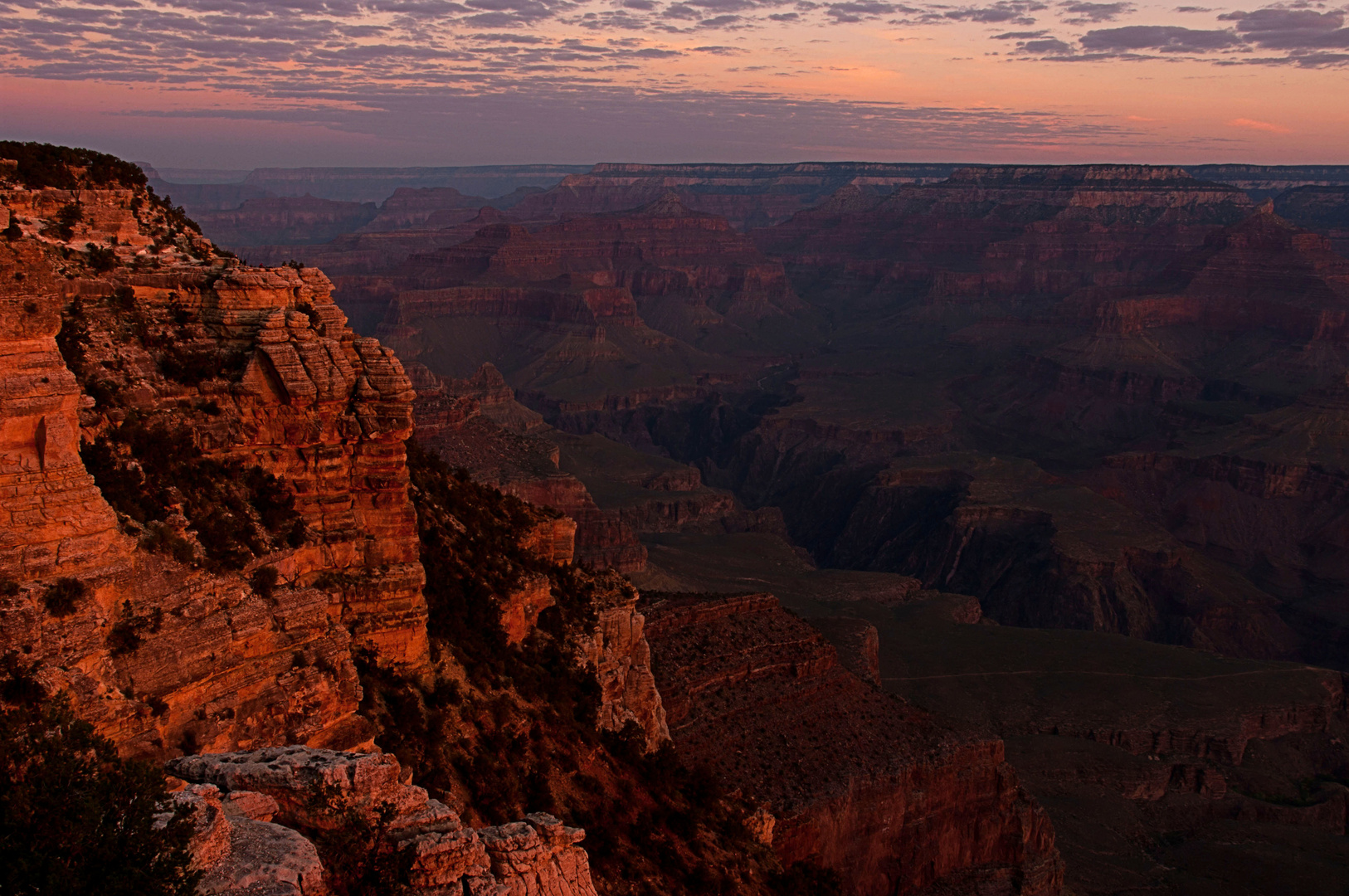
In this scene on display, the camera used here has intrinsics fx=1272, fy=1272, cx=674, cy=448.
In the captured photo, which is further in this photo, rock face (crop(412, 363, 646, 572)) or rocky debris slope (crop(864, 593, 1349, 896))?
rock face (crop(412, 363, 646, 572))

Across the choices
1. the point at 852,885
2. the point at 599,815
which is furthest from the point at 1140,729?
the point at 599,815

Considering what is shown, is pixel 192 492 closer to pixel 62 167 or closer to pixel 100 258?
pixel 100 258

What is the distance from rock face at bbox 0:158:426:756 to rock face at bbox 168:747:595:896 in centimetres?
193

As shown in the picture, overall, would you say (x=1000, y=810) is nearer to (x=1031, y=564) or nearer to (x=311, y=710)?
(x=311, y=710)

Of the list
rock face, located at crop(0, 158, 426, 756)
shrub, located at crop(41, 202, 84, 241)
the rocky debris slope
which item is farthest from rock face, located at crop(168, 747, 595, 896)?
the rocky debris slope

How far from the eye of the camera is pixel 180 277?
23.2 m

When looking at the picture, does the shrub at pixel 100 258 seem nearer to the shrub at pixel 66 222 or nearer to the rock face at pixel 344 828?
the shrub at pixel 66 222

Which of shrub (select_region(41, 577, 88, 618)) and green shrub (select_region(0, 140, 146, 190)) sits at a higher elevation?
green shrub (select_region(0, 140, 146, 190))

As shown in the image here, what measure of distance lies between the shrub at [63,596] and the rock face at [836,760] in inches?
1052

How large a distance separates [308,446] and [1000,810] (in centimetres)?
3486

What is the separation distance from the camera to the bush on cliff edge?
42.9 ft

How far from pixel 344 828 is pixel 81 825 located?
3.13 metres

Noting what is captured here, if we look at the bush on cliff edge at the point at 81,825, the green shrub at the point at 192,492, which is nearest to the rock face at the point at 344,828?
the bush on cliff edge at the point at 81,825

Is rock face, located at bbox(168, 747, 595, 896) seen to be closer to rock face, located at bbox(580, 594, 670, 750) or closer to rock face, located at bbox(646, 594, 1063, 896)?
rock face, located at bbox(580, 594, 670, 750)
